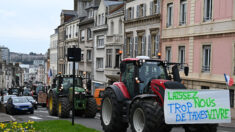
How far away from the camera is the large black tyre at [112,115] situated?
1519 centimetres

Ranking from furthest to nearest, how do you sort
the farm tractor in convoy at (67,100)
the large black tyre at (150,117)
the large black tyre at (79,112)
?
the large black tyre at (79,112) < the farm tractor in convoy at (67,100) < the large black tyre at (150,117)

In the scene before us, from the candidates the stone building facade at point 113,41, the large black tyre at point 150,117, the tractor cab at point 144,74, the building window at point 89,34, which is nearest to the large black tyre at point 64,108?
the tractor cab at point 144,74

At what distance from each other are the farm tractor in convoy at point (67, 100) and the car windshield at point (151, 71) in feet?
32.6

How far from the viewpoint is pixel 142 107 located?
13164 millimetres

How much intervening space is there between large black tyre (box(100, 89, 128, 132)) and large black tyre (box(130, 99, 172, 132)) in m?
1.66

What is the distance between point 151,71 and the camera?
1509 cm

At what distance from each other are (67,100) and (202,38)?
37.9 ft

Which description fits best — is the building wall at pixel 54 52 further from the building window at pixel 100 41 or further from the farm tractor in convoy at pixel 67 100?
the farm tractor in convoy at pixel 67 100

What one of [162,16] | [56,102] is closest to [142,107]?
[56,102]

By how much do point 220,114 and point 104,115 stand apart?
4.57 m

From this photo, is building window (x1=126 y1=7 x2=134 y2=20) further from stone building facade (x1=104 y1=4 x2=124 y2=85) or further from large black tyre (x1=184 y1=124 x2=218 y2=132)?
large black tyre (x1=184 y1=124 x2=218 y2=132)

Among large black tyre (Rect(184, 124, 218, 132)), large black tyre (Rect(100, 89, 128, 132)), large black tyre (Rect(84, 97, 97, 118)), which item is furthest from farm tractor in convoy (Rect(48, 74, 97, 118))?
large black tyre (Rect(184, 124, 218, 132))

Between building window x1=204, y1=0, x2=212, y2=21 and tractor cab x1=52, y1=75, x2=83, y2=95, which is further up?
building window x1=204, y1=0, x2=212, y2=21

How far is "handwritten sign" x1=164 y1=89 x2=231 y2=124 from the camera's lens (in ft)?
42.7
